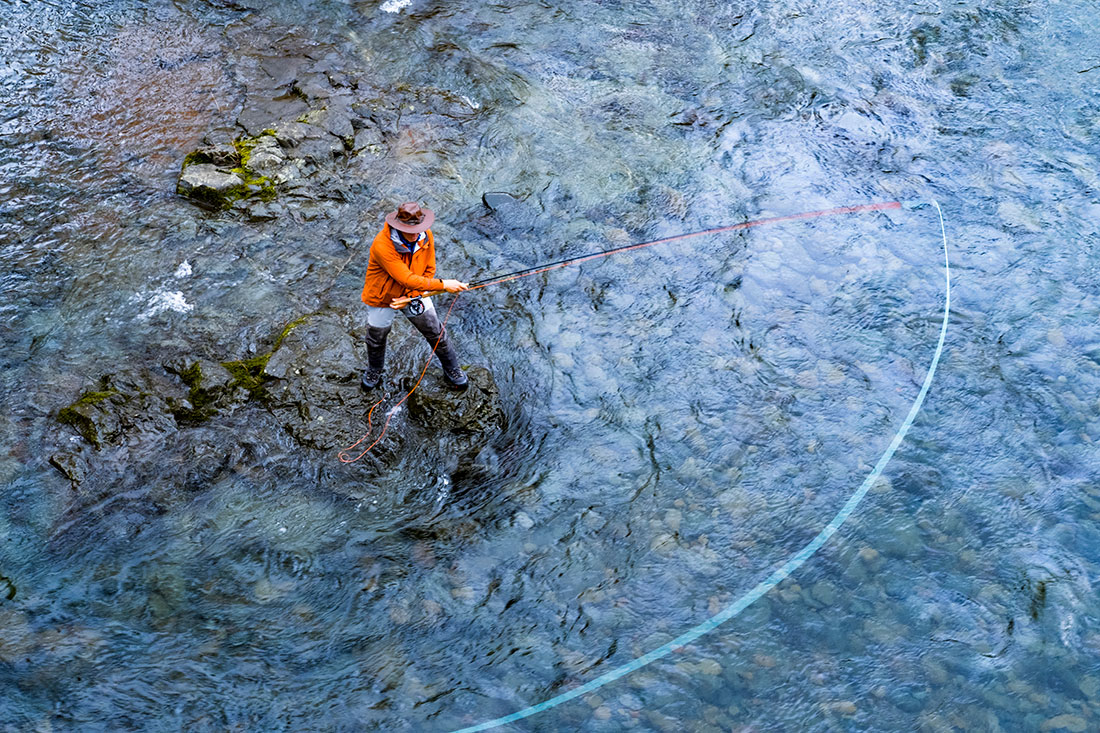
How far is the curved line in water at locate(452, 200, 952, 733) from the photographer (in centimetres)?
453

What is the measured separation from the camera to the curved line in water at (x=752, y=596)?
4.53 meters

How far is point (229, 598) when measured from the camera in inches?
193

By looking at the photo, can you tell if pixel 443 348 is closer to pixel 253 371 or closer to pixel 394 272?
pixel 394 272

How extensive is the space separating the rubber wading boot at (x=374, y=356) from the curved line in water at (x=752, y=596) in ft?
7.97

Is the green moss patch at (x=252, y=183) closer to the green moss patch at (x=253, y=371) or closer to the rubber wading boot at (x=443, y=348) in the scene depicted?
the green moss patch at (x=253, y=371)

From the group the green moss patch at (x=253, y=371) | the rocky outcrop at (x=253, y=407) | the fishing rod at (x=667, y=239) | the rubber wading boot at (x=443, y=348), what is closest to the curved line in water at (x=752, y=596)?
the rocky outcrop at (x=253, y=407)

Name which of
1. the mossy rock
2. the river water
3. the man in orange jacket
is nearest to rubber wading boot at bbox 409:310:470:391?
the man in orange jacket

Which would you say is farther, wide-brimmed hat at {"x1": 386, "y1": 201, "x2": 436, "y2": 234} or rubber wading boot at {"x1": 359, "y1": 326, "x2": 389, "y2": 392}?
rubber wading boot at {"x1": 359, "y1": 326, "x2": 389, "y2": 392}

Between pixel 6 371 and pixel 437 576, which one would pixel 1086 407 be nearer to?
pixel 437 576

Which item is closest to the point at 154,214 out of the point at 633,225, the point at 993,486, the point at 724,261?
the point at 633,225

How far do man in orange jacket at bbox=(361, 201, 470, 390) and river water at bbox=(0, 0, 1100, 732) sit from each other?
1.94ft

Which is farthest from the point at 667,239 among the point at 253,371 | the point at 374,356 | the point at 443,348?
the point at 253,371

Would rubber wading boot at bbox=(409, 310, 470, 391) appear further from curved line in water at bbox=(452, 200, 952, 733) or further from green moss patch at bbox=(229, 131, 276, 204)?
green moss patch at bbox=(229, 131, 276, 204)

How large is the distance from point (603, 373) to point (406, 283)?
5.96ft
